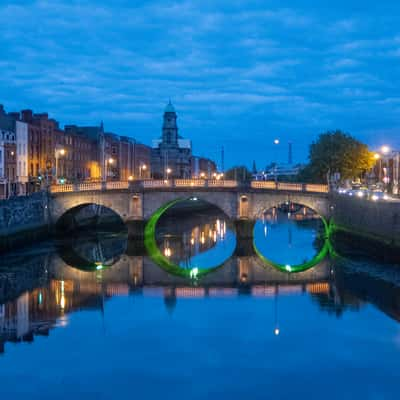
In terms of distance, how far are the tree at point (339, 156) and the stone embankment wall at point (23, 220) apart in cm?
3028

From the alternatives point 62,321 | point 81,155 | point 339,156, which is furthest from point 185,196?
point 81,155

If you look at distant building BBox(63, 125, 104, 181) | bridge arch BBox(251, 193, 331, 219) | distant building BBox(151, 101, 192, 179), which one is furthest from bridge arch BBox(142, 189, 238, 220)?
distant building BBox(151, 101, 192, 179)

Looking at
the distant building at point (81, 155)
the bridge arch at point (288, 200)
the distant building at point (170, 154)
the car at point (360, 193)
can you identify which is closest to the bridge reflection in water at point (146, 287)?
the car at point (360, 193)

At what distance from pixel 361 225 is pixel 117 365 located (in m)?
26.1

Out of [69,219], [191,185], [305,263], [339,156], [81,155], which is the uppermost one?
[81,155]

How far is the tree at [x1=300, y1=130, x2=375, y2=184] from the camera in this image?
211 feet

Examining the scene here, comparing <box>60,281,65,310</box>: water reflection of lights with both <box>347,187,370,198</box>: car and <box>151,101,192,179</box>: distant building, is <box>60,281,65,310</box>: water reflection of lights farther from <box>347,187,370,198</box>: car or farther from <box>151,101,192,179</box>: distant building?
<box>151,101,192,179</box>: distant building

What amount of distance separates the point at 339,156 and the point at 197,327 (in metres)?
44.2

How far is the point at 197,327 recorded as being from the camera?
78.2 feet

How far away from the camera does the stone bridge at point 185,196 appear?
47.5m

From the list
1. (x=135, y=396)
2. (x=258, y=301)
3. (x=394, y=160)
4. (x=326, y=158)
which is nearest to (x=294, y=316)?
(x=258, y=301)

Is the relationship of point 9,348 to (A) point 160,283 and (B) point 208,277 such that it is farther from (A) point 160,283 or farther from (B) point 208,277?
(B) point 208,277

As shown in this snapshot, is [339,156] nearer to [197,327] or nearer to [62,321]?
[197,327]

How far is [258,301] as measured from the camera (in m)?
28.5
